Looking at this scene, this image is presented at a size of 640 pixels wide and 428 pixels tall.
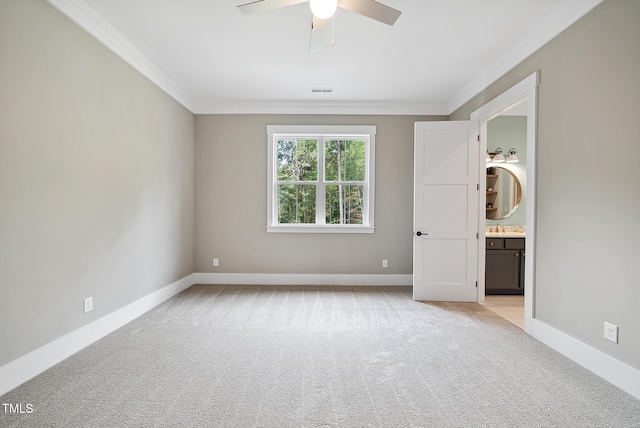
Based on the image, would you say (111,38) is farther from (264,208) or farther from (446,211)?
(446,211)

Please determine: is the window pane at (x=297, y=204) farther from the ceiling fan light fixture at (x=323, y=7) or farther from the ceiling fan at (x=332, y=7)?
the ceiling fan light fixture at (x=323, y=7)

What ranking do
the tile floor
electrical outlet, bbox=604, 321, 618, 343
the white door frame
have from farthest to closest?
1. the tile floor
2. the white door frame
3. electrical outlet, bbox=604, 321, 618, 343

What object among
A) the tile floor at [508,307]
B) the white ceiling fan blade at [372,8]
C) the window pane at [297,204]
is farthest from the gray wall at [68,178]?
the tile floor at [508,307]

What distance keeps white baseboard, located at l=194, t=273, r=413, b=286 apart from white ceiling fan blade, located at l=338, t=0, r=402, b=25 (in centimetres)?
394

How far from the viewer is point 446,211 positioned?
4578 mm

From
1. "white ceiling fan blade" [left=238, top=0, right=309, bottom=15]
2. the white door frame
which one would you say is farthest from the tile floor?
"white ceiling fan blade" [left=238, top=0, right=309, bottom=15]

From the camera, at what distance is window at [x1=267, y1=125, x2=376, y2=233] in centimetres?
557

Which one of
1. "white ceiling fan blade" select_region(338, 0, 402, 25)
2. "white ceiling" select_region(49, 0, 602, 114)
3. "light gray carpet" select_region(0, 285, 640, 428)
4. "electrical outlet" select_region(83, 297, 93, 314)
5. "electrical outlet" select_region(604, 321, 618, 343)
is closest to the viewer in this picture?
"light gray carpet" select_region(0, 285, 640, 428)

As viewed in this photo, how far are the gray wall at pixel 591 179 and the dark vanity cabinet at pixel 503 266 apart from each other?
5.64 ft

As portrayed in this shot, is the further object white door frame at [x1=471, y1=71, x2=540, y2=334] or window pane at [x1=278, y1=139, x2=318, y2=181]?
window pane at [x1=278, y1=139, x2=318, y2=181]

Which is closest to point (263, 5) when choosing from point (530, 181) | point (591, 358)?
point (530, 181)

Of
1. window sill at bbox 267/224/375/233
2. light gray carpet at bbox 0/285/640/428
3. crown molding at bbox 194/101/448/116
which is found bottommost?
light gray carpet at bbox 0/285/640/428

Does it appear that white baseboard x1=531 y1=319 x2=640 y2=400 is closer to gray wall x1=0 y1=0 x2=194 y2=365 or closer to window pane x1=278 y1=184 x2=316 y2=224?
window pane x1=278 y1=184 x2=316 y2=224

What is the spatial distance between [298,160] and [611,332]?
4.28 m
